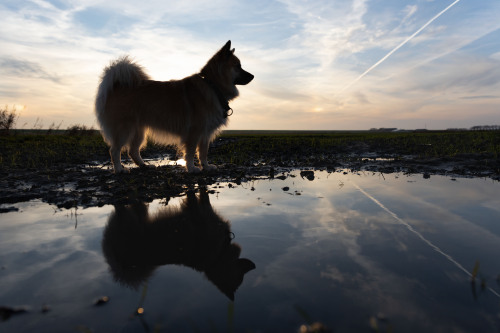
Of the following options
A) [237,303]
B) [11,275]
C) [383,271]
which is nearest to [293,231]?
[383,271]

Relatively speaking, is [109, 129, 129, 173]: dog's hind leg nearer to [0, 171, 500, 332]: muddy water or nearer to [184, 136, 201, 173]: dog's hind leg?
[184, 136, 201, 173]: dog's hind leg

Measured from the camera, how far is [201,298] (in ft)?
5.05

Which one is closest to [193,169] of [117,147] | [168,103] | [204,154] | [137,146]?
[204,154]

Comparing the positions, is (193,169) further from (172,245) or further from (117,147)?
(172,245)

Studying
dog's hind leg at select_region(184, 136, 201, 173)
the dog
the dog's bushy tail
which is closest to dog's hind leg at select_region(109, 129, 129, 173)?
the dog

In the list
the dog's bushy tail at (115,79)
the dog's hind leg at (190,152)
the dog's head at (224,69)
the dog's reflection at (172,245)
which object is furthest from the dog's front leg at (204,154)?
the dog's reflection at (172,245)

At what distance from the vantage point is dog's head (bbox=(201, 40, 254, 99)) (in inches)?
230

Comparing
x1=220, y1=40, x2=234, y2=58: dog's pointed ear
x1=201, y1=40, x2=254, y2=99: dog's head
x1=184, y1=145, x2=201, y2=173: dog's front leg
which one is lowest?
x1=184, y1=145, x2=201, y2=173: dog's front leg

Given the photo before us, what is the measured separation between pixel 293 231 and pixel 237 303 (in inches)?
44.0

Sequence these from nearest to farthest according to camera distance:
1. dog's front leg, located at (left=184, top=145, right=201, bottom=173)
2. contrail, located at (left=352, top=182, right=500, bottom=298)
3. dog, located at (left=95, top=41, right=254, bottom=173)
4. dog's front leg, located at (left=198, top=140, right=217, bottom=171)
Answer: contrail, located at (left=352, top=182, right=500, bottom=298) → dog, located at (left=95, top=41, right=254, bottom=173) → dog's front leg, located at (left=184, top=145, right=201, bottom=173) → dog's front leg, located at (left=198, top=140, right=217, bottom=171)

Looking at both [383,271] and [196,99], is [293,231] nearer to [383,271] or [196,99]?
[383,271]

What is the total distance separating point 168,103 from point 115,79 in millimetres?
1090

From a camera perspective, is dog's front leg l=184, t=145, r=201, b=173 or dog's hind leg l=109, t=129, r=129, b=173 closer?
dog's hind leg l=109, t=129, r=129, b=173

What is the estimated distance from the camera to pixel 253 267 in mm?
1895
